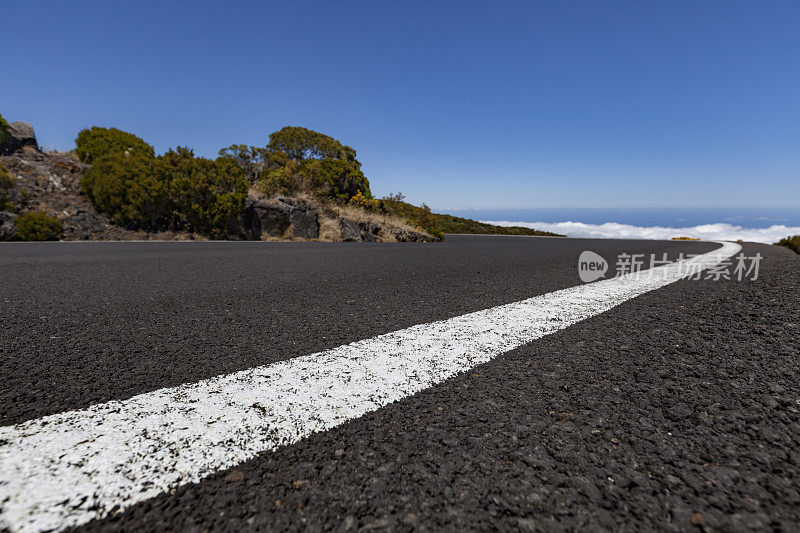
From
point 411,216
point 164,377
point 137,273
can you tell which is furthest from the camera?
point 411,216

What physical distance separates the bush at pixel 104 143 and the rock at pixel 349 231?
8623 millimetres

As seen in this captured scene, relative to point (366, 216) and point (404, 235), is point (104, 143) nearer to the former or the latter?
point (366, 216)

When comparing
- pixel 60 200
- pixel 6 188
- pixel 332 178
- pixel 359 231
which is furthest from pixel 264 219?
pixel 6 188

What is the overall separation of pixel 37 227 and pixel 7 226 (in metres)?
0.69

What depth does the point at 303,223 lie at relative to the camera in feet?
43.8

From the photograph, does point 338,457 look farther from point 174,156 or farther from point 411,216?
point 411,216

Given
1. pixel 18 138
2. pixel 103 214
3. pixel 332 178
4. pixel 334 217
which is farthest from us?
pixel 18 138

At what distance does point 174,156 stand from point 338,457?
15.0 metres

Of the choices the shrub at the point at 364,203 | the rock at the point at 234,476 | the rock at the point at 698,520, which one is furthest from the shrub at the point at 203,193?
the rock at the point at 698,520

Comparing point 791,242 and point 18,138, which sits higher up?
point 18,138

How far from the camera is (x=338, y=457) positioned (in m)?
0.87

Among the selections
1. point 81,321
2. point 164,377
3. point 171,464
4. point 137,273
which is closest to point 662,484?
point 171,464

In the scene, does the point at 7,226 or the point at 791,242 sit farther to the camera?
the point at 791,242

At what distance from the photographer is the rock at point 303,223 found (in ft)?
43.3
